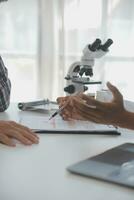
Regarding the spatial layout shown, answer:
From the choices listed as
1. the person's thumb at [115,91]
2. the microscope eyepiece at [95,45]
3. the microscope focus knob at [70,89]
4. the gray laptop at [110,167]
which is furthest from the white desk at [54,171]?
the microscope eyepiece at [95,45]

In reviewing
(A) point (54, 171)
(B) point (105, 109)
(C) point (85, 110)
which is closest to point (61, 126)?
(C) point (85, 110)

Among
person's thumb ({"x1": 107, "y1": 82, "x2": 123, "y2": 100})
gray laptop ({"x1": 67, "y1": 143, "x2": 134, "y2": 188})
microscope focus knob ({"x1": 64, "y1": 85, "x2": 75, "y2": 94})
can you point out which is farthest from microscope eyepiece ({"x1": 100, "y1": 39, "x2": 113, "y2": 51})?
gray laptop ({"x1": 67, "y1": 143, "x2": 134, "y2": 188})

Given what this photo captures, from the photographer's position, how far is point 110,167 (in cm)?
79

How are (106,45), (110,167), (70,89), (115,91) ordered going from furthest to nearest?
(106,45) < (70,89) < (115,91) < (110,167)

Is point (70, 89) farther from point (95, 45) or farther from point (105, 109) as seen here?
point (105, 109)

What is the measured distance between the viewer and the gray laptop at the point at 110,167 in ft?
2.38

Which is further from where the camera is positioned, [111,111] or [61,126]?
[61,126]

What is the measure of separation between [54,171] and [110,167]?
0.13 metres

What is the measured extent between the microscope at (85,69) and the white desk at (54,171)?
529mm

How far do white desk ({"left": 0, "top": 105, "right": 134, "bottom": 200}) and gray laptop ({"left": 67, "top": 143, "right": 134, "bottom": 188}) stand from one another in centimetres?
1

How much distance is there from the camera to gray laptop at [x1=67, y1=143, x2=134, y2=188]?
0.72 metres

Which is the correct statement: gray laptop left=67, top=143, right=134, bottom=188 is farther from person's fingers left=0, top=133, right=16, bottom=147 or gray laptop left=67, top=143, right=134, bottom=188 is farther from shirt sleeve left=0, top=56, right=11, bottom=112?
shirt sleeve left=0, top=56, right=11, bottom=112

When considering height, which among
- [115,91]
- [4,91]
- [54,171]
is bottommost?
[4,91]

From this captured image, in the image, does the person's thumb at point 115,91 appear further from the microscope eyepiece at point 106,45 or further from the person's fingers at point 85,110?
the microscope eyepiece at point 106,45
